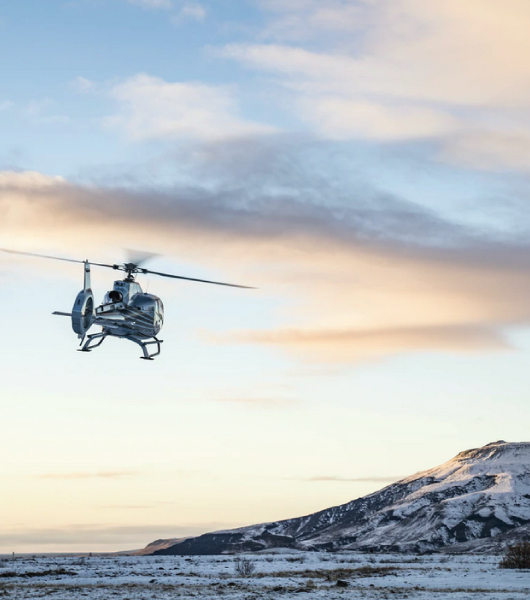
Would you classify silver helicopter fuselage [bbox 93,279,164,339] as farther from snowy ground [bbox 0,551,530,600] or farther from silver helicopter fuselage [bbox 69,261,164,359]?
snowy ground [bbox 0,551,530,600]

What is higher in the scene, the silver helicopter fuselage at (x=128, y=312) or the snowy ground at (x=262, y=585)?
the silver helicopter fuselage at (x=128, y=312)

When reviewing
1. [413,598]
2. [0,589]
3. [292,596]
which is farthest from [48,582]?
[413,598]

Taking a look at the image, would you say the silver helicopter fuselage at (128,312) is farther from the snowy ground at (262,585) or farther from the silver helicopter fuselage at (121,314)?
the snowy ground at (262,585)

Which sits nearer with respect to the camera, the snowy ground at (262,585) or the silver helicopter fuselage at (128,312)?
the snowy ground at (262,585)

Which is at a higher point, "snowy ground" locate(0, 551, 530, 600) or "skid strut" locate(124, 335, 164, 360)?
"skid strut" locate(124, 335, 164, 360)

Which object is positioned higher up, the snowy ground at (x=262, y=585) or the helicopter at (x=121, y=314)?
the helicopter at (x=121, y=314)

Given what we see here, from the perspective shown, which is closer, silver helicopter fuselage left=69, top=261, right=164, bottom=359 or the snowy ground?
the snowy ground

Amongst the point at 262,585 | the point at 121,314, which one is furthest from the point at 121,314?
the point at 262,585

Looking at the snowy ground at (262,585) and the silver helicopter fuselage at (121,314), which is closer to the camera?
the snowy ground at (262,585)

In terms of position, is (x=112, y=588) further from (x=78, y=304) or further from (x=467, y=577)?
(x=467, y=577)

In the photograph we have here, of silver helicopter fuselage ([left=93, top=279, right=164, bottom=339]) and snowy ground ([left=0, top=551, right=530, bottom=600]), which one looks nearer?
snowy ground ([left=0, top=551, right=530, bottom=600])

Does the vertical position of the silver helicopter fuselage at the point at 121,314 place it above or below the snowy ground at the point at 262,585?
above

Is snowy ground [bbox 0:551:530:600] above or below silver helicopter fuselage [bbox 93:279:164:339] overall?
below
